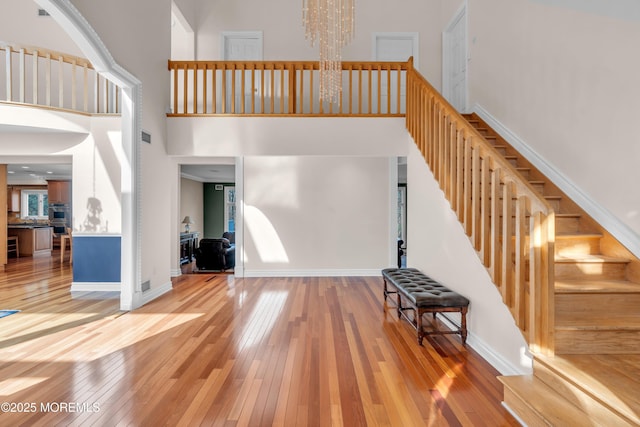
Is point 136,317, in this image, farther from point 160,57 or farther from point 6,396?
point 160,57

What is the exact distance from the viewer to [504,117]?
444 cm

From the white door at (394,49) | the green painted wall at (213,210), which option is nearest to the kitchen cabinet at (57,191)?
the green painted wall at (213,210)

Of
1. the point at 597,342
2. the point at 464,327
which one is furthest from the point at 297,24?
the point at 597,342

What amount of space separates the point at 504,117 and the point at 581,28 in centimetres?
140

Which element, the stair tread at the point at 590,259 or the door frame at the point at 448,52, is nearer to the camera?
the stair tread at the point at 590,259

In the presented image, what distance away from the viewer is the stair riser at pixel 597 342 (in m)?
2.09

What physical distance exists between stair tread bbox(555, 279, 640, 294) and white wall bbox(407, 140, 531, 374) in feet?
1.46

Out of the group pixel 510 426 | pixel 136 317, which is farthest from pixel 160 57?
pixel 510 426

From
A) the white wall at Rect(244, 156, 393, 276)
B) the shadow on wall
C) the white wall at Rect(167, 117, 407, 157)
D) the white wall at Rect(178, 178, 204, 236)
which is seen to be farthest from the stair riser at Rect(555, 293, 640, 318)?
the white wall at Rect(178, 178, 204, 236)

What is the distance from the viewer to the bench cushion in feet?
9.79

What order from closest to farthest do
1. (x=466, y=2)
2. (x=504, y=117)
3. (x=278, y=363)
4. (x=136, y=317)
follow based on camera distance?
(x=278, y=363) → (x=136, y=317) → (x=504, y=117) → (x=466, y=2)

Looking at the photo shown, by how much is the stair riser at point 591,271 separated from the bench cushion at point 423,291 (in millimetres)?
799

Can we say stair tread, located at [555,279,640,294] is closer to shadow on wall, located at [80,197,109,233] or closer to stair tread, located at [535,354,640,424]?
stair tread, located at [535,354,640,424]

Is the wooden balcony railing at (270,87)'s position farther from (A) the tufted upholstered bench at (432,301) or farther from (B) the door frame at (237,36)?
(A) the tufted upholstered bench at (432,301)
